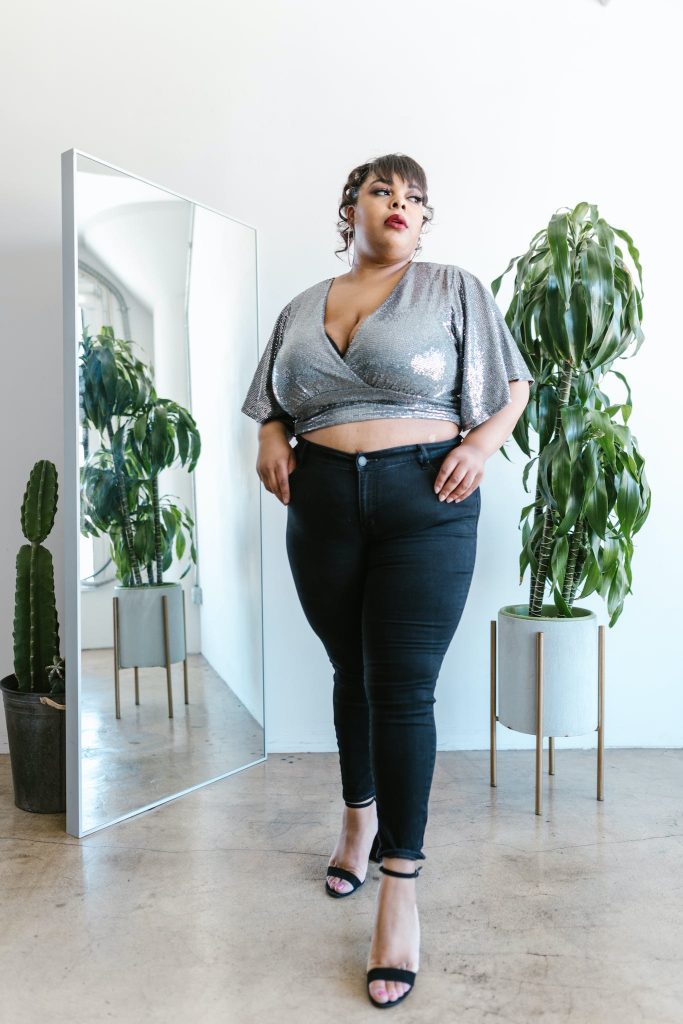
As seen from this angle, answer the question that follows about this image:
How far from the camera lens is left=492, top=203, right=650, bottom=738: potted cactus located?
2039mm

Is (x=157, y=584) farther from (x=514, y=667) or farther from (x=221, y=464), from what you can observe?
(x=514, y=667)

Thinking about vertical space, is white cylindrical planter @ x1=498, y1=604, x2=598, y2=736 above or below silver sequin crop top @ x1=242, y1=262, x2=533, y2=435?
below

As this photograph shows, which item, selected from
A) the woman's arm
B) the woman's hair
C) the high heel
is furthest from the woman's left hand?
the high heel

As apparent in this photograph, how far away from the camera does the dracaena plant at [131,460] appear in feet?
6.84

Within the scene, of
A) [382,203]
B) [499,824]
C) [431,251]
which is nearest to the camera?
[382,203]

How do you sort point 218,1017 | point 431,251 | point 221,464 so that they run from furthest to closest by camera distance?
point 431,251 → point 221,464 → point 218,1017

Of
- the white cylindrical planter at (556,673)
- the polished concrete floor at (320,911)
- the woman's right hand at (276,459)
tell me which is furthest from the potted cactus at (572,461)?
the woman's right hand at (276,459)

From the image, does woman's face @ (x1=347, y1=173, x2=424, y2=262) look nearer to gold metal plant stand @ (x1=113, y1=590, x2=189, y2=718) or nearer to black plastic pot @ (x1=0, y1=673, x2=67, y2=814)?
gold metal plant stand @ (x1=113, y1=590, x2=189, y2=718)

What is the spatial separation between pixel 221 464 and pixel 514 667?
39.6 inches

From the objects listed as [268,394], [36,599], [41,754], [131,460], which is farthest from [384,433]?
[41,754]

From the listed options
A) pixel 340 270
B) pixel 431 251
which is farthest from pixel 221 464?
pixel 431 251

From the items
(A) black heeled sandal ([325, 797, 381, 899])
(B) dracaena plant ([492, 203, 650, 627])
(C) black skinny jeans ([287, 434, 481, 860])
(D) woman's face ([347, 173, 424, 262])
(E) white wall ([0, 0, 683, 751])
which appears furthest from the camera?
(E) white wall ([0, 0, 683, 751])

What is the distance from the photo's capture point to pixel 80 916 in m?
1.64

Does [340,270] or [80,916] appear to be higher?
[340,270]
